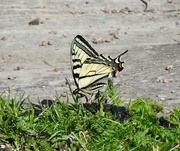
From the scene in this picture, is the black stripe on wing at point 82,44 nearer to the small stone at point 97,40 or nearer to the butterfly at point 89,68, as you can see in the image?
the butterfly at point 89,68

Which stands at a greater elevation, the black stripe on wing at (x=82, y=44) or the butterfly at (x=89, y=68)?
the black stripe on wing at (x=82, y=44)

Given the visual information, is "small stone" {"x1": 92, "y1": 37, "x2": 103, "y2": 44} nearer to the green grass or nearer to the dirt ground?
the dirt ground

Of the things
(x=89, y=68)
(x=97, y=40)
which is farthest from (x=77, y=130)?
(x=97, y=40)

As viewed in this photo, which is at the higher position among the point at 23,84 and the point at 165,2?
the point at 165,2

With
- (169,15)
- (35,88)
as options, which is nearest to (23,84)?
(35,88)

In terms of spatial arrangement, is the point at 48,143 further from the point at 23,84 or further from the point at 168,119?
the point at 23,84

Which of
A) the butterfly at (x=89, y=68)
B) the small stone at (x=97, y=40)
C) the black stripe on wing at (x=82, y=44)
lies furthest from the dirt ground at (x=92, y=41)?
the black stripe on wing at (x=82, y=44)

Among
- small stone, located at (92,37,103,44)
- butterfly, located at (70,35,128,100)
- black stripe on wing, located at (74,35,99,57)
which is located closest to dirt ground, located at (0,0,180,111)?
small stone, located at (92,37,103,44)
